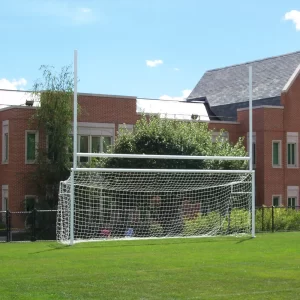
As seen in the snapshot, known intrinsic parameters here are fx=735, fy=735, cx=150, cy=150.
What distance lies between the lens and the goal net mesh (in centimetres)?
2962

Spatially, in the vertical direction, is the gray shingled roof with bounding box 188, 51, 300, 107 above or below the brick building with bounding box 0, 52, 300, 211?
above

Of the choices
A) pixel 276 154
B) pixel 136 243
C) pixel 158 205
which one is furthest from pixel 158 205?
pixel 276 154

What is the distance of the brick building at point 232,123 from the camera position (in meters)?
36.1

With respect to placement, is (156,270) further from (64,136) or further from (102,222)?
(64,136)

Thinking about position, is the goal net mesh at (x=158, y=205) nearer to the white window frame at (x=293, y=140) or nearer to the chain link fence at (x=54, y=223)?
the chain link fence at (x=54, y=223)

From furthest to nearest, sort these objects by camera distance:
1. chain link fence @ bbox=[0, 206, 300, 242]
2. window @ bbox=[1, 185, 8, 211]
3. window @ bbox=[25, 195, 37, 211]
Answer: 1. window @ bbox=[1, 185, 8, 211]
2. window @ bbox=[25, 195, 37, 211]
3. chain link fence @ bbox=[0, 206, 300, 242]

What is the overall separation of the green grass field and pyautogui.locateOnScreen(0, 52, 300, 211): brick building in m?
12.0

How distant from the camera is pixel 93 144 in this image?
38188 millimetres

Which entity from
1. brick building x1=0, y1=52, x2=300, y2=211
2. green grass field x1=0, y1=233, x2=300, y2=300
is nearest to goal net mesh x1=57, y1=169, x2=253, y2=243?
green grass field x1=0, y1=233, x2=300, y2=300

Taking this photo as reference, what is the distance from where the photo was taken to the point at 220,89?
50.6 metres

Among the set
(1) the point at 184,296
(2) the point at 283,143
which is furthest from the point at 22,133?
(1) the point at 184,296

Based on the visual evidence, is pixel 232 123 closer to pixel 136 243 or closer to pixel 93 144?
pixel 93 144

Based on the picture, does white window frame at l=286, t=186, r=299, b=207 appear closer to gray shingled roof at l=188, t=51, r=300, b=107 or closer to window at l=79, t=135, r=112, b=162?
gray shingled roof at l=188, t=51, r=300, b=107

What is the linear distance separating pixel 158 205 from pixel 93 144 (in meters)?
7.80
